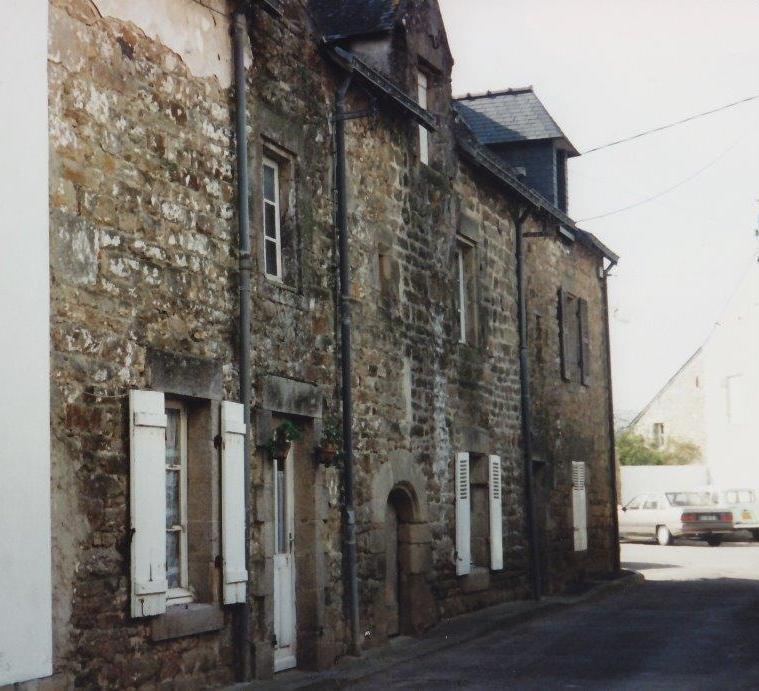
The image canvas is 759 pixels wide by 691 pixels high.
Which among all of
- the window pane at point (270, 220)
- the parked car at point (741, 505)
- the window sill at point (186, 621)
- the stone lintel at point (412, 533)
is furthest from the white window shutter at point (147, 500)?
the parked car at point (741, 505)

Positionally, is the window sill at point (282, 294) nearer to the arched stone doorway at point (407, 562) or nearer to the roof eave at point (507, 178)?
the arched stone doorway at point (407, 562)

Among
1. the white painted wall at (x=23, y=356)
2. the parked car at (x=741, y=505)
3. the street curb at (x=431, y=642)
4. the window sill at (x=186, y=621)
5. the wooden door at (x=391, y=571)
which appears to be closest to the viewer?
the white painted wall at (x=23, y=356)

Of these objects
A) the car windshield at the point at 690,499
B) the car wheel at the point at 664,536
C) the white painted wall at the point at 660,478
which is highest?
the white painted wall at the point at 660,478

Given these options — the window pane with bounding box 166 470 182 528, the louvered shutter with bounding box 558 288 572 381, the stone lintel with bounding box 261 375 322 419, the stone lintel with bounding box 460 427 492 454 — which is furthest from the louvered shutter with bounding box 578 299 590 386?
the window pane with bounding box 166 470 182 528

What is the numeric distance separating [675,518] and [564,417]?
14.1m

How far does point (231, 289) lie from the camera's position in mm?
11016

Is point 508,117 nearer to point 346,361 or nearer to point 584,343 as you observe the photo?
point 584,343

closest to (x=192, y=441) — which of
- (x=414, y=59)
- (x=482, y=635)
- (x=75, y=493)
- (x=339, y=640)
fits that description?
(x=75, y=493)

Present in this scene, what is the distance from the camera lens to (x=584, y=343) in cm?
2322

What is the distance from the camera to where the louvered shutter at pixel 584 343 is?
909 inches

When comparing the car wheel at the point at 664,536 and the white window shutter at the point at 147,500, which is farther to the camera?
the car wheel at the point at 664,536

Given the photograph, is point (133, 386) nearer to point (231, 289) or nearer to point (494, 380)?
point (231, 289)

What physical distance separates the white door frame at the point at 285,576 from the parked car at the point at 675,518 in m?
23.2

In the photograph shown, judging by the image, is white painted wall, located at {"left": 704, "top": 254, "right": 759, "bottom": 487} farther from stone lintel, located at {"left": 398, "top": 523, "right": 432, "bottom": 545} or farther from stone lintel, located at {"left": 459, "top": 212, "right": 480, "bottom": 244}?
stone lintel, located at {"left": 398, "top": 523, "right": 432, "bottom": 545}
